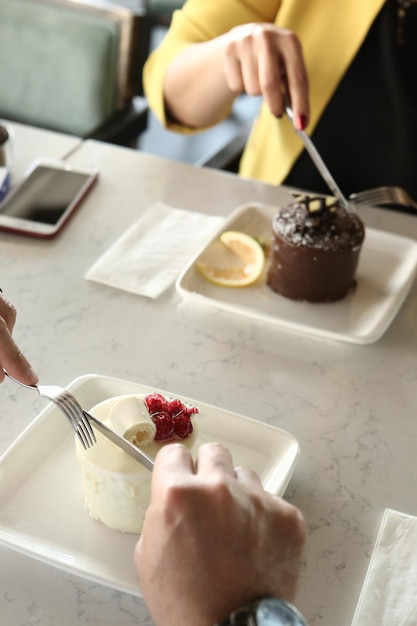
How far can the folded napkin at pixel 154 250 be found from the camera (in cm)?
138

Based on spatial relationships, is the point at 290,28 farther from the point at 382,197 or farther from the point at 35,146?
the point at 35,146

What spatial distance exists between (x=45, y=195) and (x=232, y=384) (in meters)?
0.60

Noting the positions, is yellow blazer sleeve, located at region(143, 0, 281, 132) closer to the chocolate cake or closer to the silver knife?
the chocolate cake

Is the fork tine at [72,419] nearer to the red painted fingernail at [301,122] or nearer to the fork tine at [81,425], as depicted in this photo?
the fork tine at [81,425]

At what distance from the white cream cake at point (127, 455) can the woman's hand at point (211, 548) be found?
132 millimetres

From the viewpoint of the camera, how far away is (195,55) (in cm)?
176

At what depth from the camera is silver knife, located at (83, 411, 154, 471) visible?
0.88 metres

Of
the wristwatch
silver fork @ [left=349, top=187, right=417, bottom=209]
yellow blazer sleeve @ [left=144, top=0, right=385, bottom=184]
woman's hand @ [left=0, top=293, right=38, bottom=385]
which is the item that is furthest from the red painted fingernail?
the wristwatch

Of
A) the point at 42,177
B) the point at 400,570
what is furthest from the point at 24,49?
the point at 400,570

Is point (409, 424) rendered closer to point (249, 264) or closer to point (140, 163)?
point (249, 264)

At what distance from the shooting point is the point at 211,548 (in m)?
0.71

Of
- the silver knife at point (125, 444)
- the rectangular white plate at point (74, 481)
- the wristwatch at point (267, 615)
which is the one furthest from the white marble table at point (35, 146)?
the wristwatch at point (267, 615)

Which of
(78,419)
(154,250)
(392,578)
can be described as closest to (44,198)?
(154,250)

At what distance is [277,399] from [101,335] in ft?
0.95
